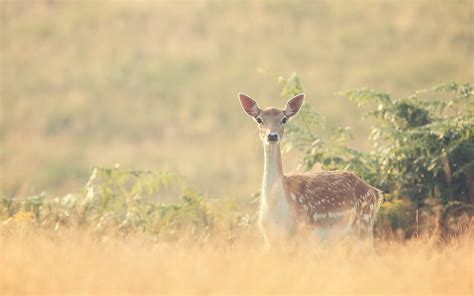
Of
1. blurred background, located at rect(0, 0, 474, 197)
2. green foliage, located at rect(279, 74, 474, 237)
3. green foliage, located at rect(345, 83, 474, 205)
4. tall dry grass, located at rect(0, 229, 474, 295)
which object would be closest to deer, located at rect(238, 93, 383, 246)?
tall dry grass, located at rect(0, 229, 474, 295)

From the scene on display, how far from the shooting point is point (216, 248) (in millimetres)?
10164

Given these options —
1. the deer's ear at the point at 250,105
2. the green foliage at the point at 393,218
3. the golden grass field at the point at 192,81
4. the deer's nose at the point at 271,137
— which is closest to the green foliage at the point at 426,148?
the green foliage at the point at 393,218

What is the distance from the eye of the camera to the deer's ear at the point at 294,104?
430 inches

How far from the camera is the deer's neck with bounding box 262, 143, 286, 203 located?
10.3 m

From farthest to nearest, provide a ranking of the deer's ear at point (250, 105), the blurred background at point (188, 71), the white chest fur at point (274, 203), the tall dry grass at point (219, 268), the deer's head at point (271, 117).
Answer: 1. the blurred background at point (188, 71)
2. the deer's ear at point (250, 105)
3. the deer's head at point (271, 117)
4. the white chest fur at point (274, 203)
5. the tall dry grass at point (219, 268)

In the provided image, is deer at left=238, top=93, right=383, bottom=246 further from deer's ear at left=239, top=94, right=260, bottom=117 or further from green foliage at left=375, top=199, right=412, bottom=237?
green foliage at left=375, top=199, right=412, bottom=237

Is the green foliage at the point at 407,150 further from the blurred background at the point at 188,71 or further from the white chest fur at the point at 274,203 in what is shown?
the blurred background at the point at 188,71

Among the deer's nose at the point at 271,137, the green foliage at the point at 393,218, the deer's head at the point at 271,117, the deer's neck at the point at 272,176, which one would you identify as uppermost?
the deer's head at the point at 271,117

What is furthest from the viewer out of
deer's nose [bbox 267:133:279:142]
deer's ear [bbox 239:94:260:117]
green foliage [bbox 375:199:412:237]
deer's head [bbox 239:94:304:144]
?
green foliage [bbox 375:199:412:237]

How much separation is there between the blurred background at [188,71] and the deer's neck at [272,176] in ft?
33.4

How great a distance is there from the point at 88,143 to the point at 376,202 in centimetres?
1536

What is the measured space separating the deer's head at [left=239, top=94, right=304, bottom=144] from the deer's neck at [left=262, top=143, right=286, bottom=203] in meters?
0.13

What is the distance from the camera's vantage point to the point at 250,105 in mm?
11016

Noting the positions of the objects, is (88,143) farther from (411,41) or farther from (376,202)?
(376,202)
